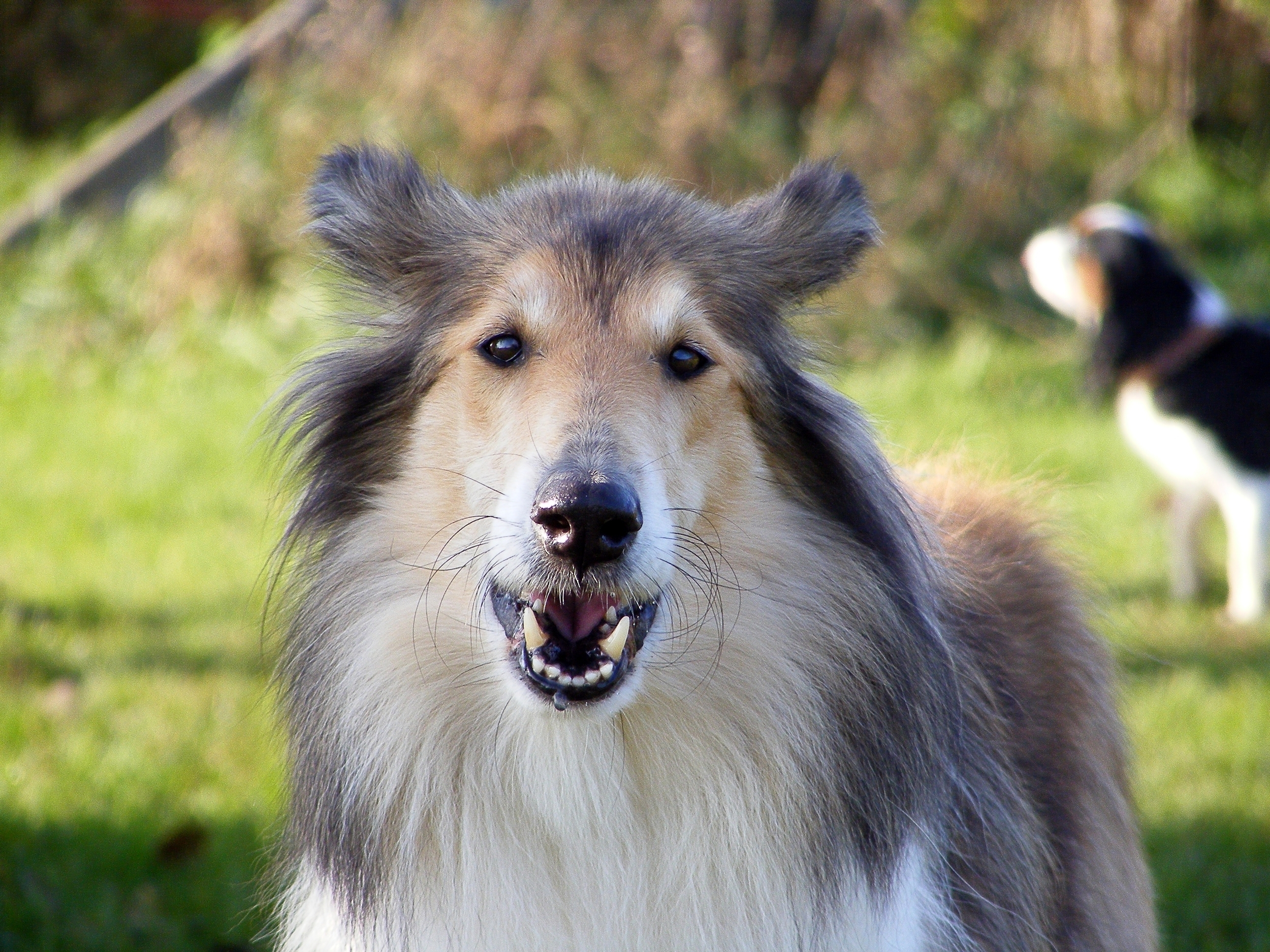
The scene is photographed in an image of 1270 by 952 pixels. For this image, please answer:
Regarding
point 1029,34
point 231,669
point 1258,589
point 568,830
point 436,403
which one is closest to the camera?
point 568,830

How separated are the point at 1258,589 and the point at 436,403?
4.30m

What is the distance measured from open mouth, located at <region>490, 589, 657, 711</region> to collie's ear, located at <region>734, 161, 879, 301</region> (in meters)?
0.82

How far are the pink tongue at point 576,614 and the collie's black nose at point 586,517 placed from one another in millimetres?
105

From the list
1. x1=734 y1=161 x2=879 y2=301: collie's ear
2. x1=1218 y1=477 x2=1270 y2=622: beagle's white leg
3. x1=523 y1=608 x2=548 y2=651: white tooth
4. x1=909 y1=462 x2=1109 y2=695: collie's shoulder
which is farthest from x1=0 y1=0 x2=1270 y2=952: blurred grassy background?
x1=523 y1=608 x2=548 y2=651: white tooth

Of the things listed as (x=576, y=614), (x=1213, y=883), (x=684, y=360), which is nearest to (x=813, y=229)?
(x=684, y=360)

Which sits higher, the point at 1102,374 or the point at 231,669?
the point at 1102,374

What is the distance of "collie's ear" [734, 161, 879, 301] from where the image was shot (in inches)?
104

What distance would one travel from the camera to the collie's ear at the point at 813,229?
2.64 metres

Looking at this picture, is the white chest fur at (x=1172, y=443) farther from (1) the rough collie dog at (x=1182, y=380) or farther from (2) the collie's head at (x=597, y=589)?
(2) the collie's head at (x=597, y=589)

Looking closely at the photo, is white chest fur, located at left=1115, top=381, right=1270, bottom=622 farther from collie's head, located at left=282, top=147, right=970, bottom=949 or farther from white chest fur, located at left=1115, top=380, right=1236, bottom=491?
collie's head, located at left=282, top=147, right=970, bottom=949

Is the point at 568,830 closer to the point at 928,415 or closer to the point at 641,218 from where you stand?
the point at 641,218

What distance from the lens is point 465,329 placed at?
244 cm

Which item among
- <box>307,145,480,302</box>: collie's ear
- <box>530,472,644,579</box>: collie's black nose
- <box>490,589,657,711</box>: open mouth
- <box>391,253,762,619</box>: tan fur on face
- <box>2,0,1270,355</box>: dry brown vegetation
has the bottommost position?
<box>490,589,657,711</box>: open mouth

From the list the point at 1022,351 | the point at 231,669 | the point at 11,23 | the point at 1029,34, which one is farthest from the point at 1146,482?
the point at 11,23
